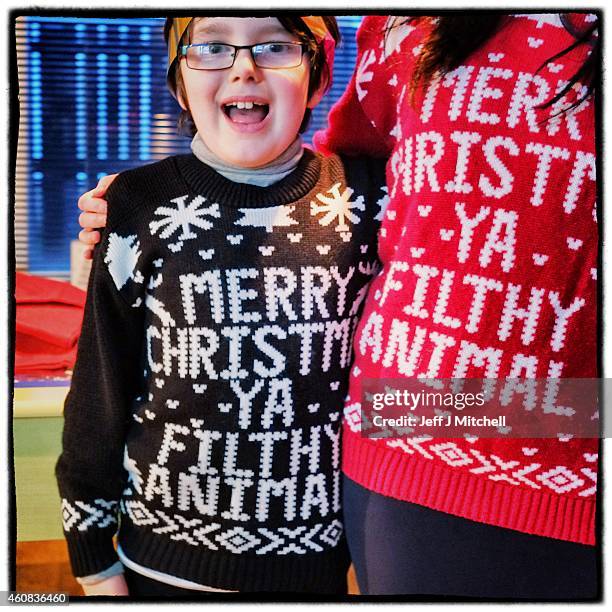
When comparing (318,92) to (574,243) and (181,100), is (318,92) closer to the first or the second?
(181,100)

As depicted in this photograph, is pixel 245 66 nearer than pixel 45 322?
Yes

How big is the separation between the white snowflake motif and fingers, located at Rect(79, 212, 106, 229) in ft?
0.19

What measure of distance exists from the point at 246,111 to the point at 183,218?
0.13m

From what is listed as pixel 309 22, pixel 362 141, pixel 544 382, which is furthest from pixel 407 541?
pixel 309 22

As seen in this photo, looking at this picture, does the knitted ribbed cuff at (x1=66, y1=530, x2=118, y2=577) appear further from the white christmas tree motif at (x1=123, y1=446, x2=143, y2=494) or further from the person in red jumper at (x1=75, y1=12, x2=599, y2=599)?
the person in red jumper at (x1=75, y1=12, x2=599, y2=599)

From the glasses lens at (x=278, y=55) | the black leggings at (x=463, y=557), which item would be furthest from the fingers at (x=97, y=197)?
the black leggings at (x=463, y=557)

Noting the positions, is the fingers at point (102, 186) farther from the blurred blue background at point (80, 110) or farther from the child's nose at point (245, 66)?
the child's nose at point (245, 66)

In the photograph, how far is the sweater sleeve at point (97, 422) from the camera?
724 mm

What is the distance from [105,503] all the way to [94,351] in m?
0.17

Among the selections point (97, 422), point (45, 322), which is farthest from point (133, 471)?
point (45, 322)

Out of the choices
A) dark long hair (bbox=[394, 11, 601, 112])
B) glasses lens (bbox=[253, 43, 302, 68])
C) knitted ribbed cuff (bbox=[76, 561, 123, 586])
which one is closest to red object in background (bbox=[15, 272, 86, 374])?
knitted ribbed cuff (bbox=[76, 561, 123, 586])

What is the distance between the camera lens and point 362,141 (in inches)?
30.4

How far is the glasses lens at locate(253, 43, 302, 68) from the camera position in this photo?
0.69m

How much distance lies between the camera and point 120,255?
0.71 m
